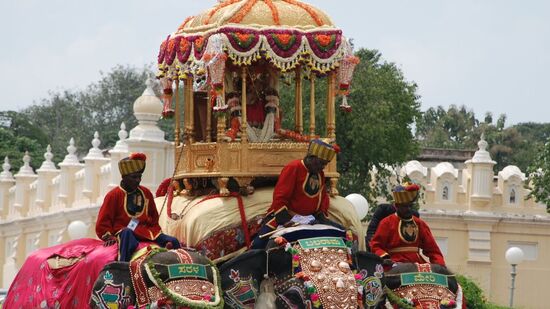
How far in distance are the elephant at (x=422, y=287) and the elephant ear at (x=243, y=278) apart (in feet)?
4.19

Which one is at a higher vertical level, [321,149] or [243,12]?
[243,12]

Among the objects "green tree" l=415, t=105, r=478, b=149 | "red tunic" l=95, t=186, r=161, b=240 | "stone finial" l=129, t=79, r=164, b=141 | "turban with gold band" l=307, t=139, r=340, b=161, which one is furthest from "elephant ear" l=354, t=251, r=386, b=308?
"green tree" l=415, t=105, r=478, b=149

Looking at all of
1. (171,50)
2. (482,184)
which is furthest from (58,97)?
(171,50)

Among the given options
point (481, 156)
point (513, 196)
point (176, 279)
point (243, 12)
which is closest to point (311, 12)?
point (243, 12)

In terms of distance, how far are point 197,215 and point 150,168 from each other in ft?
79.1

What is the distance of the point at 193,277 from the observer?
16.3m

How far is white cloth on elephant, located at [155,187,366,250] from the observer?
1769cm

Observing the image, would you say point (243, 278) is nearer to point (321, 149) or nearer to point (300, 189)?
point (300, 189)

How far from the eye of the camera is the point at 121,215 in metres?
17.9

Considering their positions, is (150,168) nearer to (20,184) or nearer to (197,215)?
(20,184)

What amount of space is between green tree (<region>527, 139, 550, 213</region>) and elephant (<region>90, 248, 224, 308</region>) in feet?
86.8

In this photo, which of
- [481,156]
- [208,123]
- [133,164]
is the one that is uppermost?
[208,123]

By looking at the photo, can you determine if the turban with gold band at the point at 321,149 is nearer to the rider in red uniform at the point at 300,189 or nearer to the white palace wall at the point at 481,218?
the rider in red uniform at the point at 300,189

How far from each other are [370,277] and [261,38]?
277 cm
